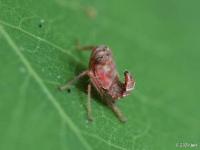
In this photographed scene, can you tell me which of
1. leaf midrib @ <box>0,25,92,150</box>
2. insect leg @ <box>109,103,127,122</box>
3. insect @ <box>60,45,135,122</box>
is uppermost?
insect @ <box>60,45,135,122</box>

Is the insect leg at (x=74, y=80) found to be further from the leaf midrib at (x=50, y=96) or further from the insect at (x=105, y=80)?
the leaf midrib at (x=50, y=96)

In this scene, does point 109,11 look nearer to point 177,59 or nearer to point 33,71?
point 177,59

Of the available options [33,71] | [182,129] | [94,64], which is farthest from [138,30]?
[33,71]

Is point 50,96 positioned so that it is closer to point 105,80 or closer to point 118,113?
point 105,80

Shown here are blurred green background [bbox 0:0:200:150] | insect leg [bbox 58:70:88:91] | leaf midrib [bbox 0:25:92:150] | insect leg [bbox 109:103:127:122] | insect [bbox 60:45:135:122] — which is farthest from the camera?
insect leg [bbox 109:103:127:122]

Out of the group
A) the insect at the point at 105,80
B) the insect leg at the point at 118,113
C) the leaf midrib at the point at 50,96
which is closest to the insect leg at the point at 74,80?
the insect at the point at 105,80

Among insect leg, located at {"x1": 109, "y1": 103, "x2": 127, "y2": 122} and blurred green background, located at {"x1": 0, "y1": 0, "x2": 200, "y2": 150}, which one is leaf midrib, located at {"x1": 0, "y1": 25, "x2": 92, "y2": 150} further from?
insect leg, located at {"x1": 109, "y1": 103, "x2": 127, "y2": 122}

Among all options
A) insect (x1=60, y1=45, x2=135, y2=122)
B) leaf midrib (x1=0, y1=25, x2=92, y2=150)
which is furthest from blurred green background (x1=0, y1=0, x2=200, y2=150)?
insect (x1=60, y1=45, x2=135, y2=122)
